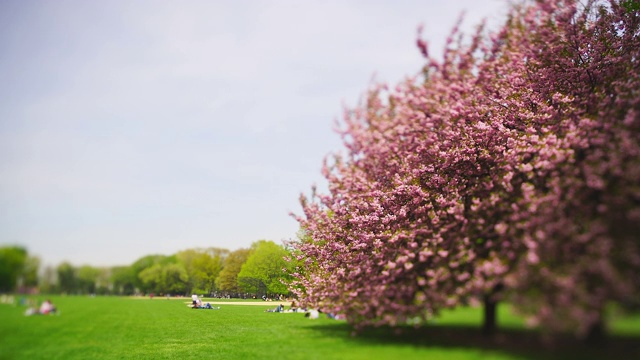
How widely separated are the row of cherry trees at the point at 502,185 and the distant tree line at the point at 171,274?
8011 millimetres

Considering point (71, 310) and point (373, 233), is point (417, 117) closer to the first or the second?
point (373, 233)

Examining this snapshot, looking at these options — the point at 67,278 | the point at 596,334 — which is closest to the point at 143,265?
the point at 67,278

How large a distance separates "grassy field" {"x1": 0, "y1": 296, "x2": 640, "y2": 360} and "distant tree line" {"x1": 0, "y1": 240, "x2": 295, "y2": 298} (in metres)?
0.85

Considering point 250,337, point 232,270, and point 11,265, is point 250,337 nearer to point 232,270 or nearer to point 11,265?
point 11,265

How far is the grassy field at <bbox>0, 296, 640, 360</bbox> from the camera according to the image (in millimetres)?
8766

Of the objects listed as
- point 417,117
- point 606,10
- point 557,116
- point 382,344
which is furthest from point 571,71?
point 382,344

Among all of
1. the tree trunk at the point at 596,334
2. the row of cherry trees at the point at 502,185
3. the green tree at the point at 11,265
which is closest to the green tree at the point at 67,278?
the green tree at the point at 11,265

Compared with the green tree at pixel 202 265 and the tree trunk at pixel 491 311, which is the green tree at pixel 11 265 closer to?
the tree trunk at pixel 491 311

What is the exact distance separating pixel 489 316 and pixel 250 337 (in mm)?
11675

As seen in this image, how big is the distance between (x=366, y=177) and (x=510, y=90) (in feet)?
22.3

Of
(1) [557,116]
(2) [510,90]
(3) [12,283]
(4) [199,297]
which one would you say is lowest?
(4) [199,297]

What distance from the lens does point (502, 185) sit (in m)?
13.2

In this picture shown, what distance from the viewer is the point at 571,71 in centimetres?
1652

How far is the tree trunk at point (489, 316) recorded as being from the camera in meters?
9.90
